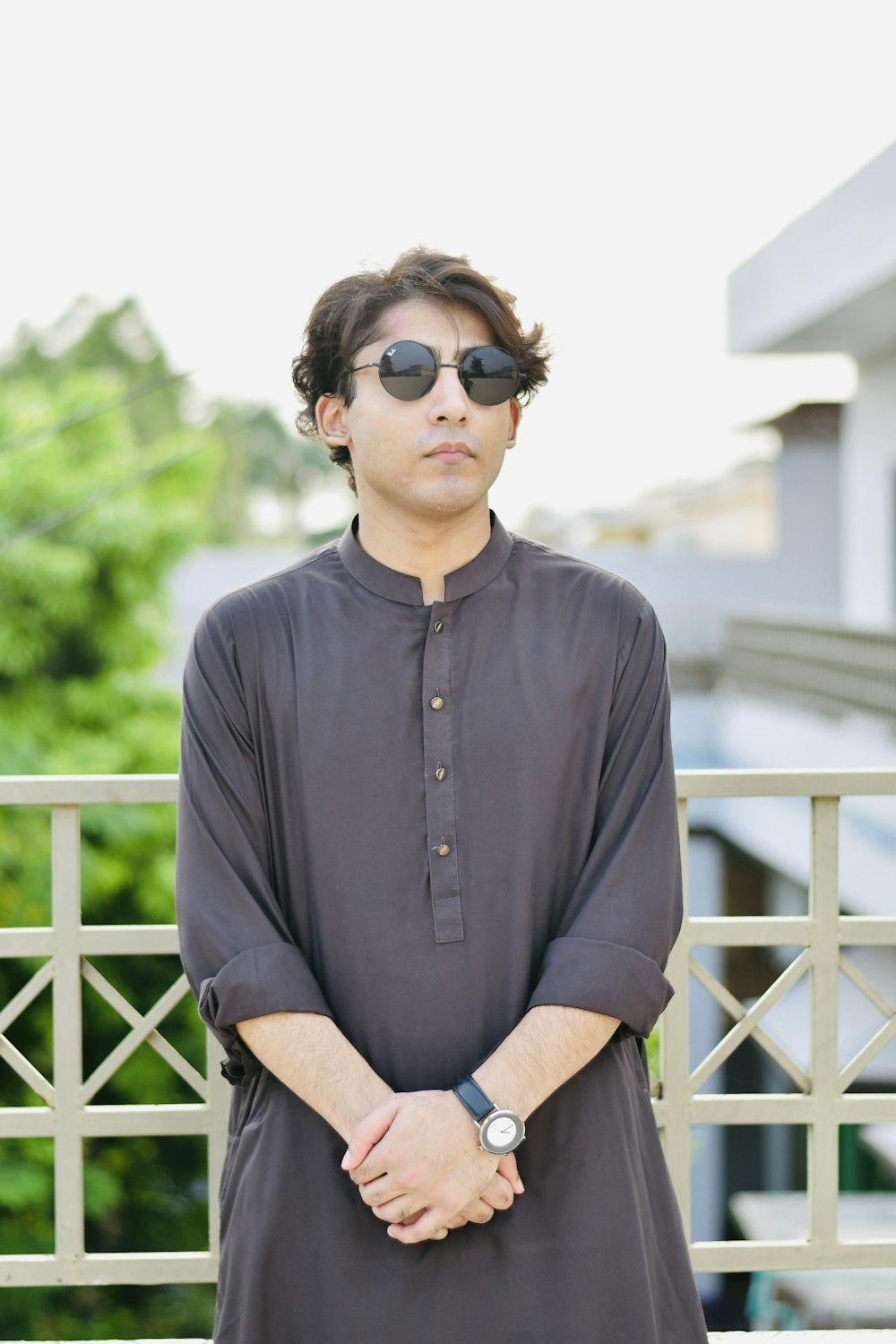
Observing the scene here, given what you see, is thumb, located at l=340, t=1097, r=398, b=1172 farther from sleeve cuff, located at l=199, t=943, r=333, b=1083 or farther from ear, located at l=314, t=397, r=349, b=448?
ear, located at l=314, t=397, r=349, b=448

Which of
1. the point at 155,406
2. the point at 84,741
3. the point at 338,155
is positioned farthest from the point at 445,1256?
the point at 155,406

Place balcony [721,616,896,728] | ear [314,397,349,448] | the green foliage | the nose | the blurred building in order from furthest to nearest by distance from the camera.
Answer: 1. balcony [721,616,896,728]
2. the blurred building
3. the green foliage
4. ear [314,397,349,448]
5. the nose

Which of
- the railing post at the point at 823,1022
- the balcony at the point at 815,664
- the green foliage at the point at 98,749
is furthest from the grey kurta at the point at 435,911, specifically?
the balcony at the point at 815,664

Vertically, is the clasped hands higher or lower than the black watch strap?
lower

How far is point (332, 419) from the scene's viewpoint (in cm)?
156

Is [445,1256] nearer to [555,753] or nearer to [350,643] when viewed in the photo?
[555,753]

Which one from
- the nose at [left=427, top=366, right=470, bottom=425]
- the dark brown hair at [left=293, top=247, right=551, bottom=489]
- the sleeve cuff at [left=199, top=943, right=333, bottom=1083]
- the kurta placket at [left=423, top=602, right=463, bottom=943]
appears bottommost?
the sleeve cuff at [left=199, top=943, right=333, bottom=1083]

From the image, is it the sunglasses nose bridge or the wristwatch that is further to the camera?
the sunglasses nose bridge

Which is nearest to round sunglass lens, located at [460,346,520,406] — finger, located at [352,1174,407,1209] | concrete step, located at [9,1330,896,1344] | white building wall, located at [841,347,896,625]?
finger, located at [352,1174,407,1209]

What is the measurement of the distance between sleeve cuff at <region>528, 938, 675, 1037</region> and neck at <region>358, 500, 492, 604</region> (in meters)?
0.40

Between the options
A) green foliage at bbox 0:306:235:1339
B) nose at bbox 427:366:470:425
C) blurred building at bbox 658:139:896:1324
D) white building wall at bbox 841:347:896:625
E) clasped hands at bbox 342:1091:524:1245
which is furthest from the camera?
white building wall at bbox 841:347:896:625

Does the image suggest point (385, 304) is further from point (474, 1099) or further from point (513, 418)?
point (474, 1099)

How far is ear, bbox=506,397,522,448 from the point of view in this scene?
5.08ft

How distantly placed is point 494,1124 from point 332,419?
78 cm
